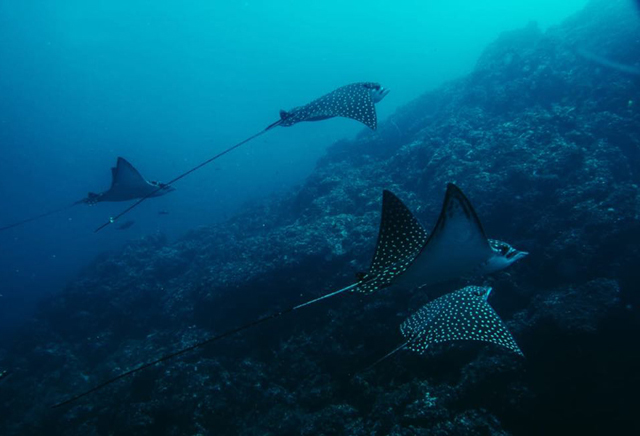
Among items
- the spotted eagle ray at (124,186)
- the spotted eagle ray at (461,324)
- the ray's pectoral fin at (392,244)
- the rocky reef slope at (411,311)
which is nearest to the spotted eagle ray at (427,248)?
the ray's pectoral fin at (392,244)

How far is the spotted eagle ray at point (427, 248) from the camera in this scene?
2.38 meters

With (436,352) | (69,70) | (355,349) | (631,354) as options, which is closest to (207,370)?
(355,349)

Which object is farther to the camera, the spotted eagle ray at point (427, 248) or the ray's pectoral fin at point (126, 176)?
the ray's pectoral fin at point (126, 176)

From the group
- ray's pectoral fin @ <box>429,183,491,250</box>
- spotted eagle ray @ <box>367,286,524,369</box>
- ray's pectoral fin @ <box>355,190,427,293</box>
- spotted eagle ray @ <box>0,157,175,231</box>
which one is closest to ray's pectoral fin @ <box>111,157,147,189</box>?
spotted eagle ray @ <box>0,157,175,231</box>

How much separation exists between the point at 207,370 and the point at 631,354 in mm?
7071

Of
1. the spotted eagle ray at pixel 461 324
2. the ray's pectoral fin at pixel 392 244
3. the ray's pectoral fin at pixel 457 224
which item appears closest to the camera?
the ray's pectoral fin at pixel 457 224

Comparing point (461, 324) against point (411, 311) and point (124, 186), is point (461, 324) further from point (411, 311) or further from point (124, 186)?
point (124, 186)

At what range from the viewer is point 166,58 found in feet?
371

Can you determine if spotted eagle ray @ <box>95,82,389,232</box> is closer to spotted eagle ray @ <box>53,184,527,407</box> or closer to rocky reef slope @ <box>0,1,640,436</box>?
spotted eagle ray @ <box>53,184,527,407</box>

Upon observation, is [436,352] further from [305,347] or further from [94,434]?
[94,434]

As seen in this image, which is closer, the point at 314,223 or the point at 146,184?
the point at 146,184

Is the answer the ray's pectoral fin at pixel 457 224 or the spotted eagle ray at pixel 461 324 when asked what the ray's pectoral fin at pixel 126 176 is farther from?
the ray's pectoral fin at pixel 457 224

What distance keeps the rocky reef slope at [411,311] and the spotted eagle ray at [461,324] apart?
1.29 m

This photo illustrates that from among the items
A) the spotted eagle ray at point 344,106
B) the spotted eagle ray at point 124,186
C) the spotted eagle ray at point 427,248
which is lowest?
the spotted eagle ray at point 427,248
